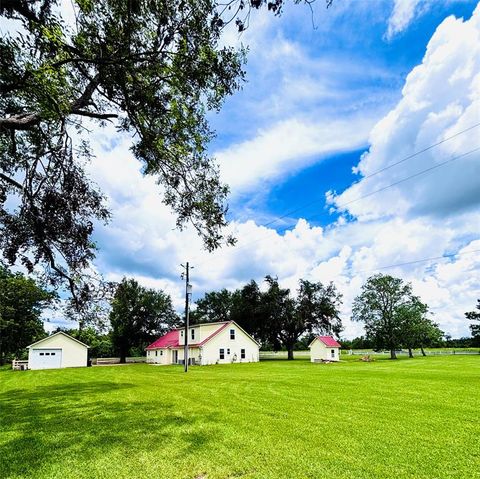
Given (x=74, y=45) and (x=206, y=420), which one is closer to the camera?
(x=74, y=45)

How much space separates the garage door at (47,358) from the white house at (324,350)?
3182 cm

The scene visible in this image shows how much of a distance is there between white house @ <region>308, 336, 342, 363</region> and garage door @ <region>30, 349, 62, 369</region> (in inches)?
1253

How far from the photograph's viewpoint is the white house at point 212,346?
42.7 m

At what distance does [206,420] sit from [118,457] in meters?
3.18

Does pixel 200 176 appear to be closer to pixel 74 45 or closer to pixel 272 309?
pixel 74 45

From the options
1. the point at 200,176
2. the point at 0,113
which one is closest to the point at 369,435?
the point at 200,176

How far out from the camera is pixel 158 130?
8008mm

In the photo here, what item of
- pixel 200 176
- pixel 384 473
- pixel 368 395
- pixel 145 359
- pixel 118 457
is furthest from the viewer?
pixel 145 359

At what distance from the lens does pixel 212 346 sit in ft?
141

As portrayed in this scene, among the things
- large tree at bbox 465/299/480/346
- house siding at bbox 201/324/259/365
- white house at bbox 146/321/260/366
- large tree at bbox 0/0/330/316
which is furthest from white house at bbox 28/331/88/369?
large tree at bbox 465/299/480/346

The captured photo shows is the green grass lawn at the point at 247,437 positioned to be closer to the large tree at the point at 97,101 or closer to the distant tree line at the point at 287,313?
the large tree at the point at 97,101

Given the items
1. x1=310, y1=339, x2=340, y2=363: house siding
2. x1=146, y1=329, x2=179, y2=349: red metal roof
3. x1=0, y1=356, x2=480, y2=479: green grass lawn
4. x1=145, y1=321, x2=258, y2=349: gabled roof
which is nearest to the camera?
x1=0, y1=356, x2=480, y2=479: green grass lawn

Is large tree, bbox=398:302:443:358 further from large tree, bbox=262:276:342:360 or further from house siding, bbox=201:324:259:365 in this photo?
house siding, bbox=201:324:259:365

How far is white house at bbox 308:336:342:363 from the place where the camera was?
46469 millimetres
